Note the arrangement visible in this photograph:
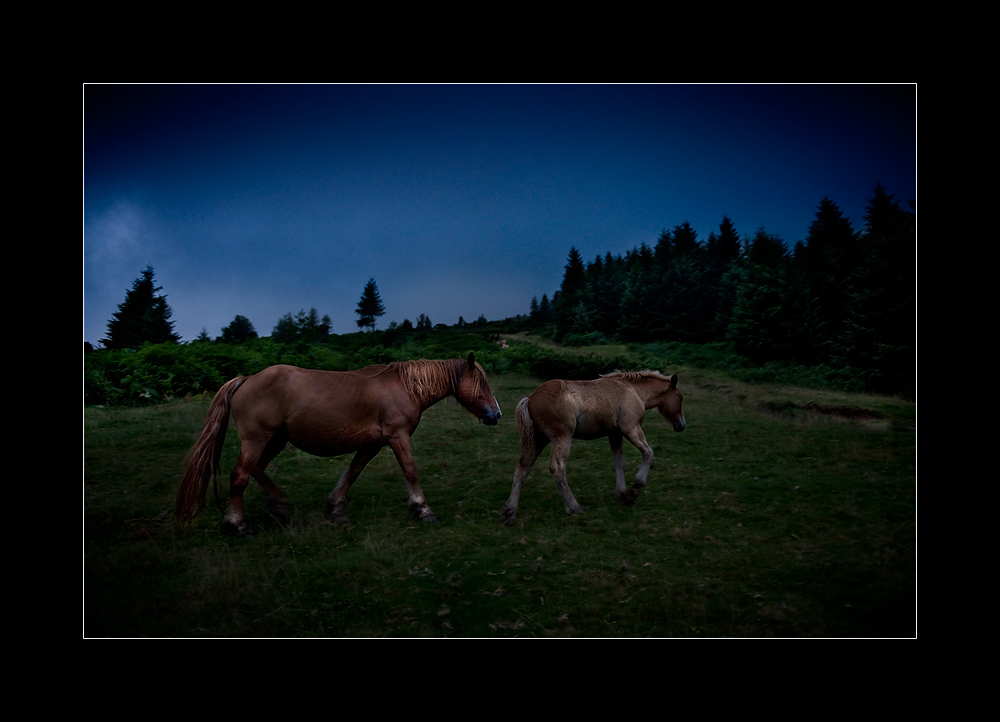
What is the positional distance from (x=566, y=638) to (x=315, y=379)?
12.9 feet

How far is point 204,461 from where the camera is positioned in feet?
17.4

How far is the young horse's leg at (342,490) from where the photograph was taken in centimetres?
582

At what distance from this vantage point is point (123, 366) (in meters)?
9.77

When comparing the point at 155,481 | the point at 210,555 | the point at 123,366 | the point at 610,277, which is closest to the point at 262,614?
the point at 210,555

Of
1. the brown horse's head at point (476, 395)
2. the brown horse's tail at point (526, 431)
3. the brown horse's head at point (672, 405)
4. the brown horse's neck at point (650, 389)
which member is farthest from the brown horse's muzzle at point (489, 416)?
the brown horse's head at point (672, 405)

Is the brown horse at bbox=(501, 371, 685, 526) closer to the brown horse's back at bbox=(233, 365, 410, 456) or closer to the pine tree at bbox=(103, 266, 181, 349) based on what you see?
the brown horse's back at bbox=(233, 365, 410, 456)

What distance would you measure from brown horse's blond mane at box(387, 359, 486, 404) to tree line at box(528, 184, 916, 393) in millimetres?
5160

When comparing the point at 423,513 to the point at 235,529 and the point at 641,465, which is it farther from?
the point at 641,465

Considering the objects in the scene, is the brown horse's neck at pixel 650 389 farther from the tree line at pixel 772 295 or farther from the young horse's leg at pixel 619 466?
the tree line at pixel 772 295

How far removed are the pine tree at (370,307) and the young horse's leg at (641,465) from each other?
4.97m

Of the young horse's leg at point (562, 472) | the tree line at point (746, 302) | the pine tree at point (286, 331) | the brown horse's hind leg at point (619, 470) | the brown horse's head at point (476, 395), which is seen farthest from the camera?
the pine tree at point (286, 331)

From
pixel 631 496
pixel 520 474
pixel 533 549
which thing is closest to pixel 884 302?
pixel 631 496

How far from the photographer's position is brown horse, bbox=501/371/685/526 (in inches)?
240
